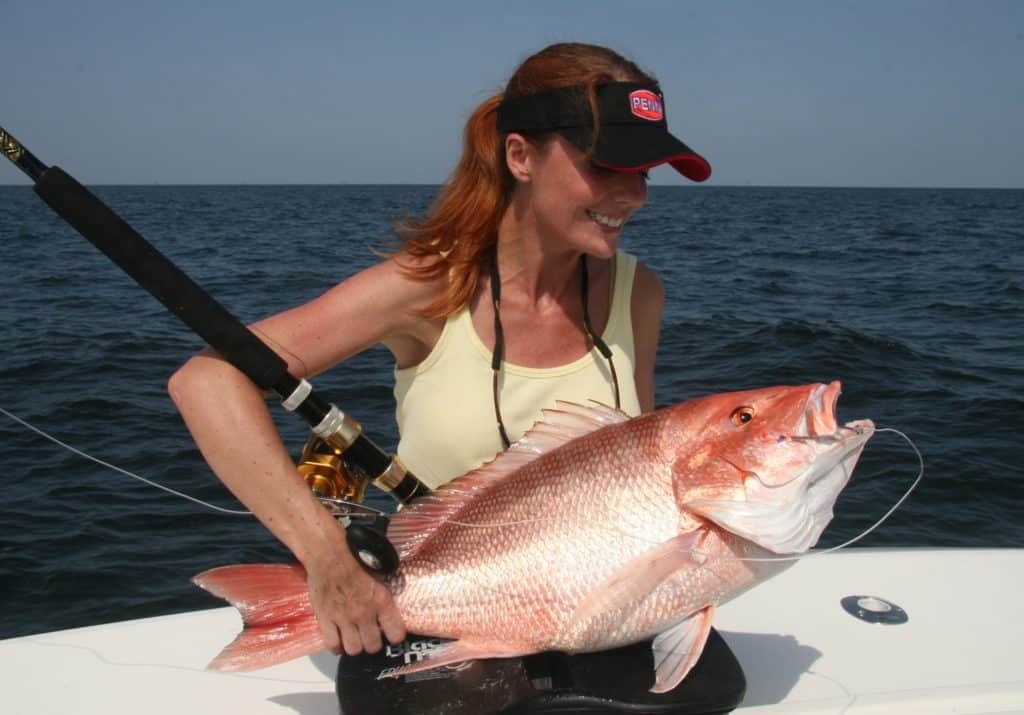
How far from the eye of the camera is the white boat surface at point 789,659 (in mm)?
2180

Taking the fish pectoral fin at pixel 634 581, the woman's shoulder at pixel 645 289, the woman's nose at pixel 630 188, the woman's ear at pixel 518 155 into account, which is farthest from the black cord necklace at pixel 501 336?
the fish pectoral fin at pixel 634 581

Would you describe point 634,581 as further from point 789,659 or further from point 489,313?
point 489,313

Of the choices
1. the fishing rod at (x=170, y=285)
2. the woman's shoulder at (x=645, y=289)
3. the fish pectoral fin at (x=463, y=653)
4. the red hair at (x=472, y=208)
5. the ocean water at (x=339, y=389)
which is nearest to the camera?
the fish pectoral fin at (x=463, y=653)

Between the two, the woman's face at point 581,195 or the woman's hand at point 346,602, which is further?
the woman's face at point 581,195

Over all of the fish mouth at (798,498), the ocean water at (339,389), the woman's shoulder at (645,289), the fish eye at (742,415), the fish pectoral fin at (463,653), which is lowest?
the ocean water at (339,389)

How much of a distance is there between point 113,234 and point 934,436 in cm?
724

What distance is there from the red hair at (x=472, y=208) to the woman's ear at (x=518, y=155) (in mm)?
38

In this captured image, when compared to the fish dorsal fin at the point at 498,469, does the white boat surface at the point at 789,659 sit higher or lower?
lower

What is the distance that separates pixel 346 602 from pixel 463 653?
28 cm

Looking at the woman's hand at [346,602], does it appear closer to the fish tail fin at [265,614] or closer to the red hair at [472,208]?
the fish tail fin at [265,614]

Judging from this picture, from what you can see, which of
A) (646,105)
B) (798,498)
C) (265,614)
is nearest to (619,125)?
(646,105)

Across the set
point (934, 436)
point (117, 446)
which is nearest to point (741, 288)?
point (934, 436)

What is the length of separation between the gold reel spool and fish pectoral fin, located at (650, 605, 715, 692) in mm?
1010

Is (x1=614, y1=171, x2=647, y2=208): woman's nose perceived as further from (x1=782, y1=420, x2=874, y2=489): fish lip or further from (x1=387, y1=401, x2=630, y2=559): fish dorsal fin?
(x1=782, y1=420, x2=874, y2=489): fish lip
